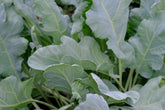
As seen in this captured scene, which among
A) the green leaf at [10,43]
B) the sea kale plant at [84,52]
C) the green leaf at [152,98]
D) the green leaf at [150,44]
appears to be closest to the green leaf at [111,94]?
the sea kale plant at [84,52]

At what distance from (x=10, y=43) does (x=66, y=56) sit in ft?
0.96

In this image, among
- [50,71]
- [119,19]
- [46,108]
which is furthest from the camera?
[46,108]

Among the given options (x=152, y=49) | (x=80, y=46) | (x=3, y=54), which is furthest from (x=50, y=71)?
(x=152, y=49)

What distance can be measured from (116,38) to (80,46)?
0.15 m

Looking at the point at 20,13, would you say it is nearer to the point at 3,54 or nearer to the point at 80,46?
the point at 3,54

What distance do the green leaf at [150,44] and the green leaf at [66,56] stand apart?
191 millimetres

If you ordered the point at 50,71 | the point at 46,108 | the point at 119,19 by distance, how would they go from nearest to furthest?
the point at 50,71 < the point at 119,19 < the point at 46,108

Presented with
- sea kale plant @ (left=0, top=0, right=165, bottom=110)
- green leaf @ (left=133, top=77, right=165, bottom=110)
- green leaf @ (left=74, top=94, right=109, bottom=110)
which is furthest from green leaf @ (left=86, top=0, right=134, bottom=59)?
green leaf @ (left=74, top=94, right=109, bottom=110)

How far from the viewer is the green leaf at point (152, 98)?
25.8 inches

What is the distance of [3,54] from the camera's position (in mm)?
804

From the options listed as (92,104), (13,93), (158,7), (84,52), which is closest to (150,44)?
(158,7)

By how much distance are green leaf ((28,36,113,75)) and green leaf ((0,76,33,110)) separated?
127 mm

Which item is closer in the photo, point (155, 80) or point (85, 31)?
point (155, 80)

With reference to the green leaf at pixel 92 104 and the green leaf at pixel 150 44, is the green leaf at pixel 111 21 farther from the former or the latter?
the green leaf at pixel 92 104
